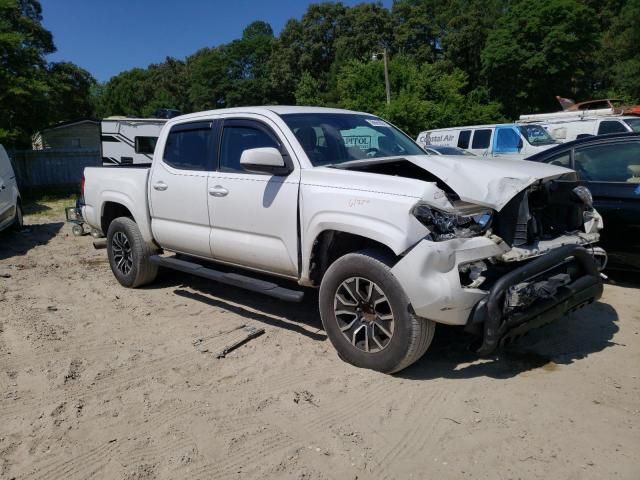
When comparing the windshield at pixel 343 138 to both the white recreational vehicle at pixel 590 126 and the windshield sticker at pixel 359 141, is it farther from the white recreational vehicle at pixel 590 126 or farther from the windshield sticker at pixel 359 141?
the white recreational vehicle at pixel 590 126

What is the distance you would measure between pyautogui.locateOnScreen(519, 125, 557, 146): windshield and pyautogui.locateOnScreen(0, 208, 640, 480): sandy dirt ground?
10549mm

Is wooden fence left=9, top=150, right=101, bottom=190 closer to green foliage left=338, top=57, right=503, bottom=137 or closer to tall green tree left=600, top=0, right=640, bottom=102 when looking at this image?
green foliage left=338, top=57, right=503, bottom=137

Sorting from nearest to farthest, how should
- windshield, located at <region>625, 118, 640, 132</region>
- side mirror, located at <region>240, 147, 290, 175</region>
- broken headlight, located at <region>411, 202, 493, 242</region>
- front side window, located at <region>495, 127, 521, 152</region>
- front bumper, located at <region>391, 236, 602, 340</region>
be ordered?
front bumper, located at <region>391, 236, 602, 340</region>
broken headlight, located at <region>411, 202, 493, 242</region>
side mirror, located at <region>240, 147, 290, 175</region>
windshield, located at <region>625, 118, 640, 132</region>
front side window, located at <region>495, 127, 521, 152</region>

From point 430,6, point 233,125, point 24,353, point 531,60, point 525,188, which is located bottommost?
point 24,353

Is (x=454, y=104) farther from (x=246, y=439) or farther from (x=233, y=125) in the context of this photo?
(x=246, y=439)

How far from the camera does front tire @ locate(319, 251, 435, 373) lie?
3.51 m

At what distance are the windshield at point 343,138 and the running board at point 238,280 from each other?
3.54ft

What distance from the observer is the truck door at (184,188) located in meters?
5.09

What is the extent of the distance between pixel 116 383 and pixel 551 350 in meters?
3.35

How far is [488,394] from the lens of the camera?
3.51 meters

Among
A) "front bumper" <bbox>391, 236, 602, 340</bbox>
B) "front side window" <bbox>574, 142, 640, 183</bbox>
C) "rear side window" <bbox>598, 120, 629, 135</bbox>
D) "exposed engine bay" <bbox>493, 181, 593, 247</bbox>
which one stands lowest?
"front bumper" <bbox>391, 236, 602, 340</bbox>

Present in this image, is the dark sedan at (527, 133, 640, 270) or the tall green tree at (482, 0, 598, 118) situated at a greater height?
the tall green tree at (482, 0, 598, 118)

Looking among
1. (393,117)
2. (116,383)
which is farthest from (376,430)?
(393,117)

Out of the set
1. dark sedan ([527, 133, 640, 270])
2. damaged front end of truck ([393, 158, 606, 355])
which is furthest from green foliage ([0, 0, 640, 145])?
damaged front end of truck ([393, 158, 606, 355])
